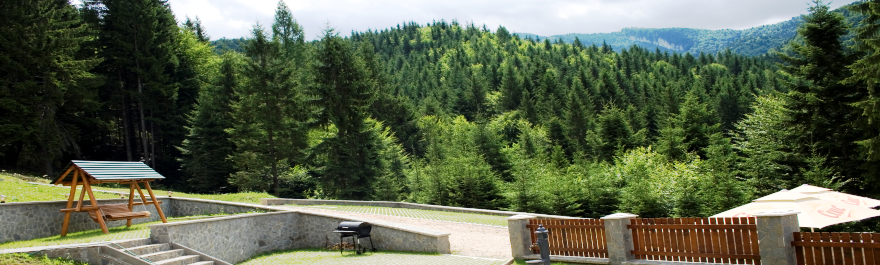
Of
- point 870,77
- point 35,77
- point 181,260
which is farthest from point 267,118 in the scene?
point 870,77

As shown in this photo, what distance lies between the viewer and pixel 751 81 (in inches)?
3780

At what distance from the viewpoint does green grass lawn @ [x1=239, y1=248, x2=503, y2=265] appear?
1213cm

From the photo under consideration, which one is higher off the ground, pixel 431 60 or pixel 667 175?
pixel 431 60

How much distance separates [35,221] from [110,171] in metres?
2.14

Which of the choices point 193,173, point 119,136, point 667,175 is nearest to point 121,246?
point 667,175

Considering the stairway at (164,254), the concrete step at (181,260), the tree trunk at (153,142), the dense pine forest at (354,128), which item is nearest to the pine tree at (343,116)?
the dense pine forest at (354,128)

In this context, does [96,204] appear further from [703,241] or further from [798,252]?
[798,252]

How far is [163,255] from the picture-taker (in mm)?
11781

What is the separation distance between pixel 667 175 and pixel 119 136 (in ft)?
151

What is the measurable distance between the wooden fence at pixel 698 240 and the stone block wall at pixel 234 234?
1007cm

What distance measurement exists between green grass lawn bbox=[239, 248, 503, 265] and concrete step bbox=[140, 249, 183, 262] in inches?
90.7

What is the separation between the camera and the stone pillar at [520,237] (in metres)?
11.6

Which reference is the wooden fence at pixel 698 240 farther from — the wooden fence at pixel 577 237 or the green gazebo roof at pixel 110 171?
the green gazebo roof at pixel 110 171

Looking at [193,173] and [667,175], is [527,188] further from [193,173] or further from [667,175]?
[193,173]
